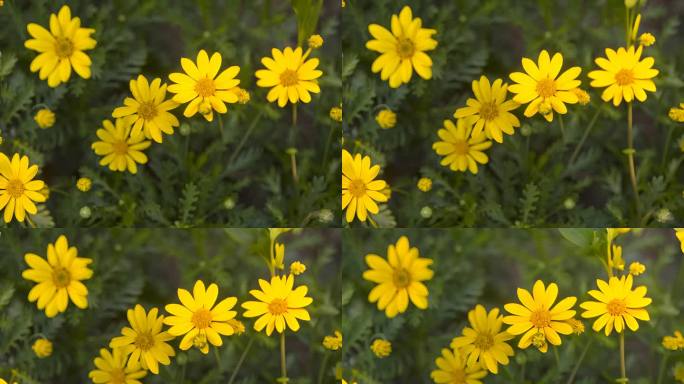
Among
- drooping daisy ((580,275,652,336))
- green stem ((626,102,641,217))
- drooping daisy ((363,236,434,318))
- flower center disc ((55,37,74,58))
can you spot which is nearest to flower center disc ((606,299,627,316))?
drooping daisy ((580,275,652,336))

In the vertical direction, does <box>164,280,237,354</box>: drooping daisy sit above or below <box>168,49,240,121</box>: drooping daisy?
below

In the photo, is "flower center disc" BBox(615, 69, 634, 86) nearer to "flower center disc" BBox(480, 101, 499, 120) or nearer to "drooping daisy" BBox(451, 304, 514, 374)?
"flower center disc" BBox(480, 101, 499, 120)

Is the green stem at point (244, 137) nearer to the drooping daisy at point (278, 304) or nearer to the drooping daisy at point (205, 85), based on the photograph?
the drooping daisy at point (205, 85)

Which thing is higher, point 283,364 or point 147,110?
point 147,110

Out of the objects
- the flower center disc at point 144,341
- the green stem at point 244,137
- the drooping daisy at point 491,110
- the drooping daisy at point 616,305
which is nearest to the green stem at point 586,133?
the drooping daisy at point 491,110

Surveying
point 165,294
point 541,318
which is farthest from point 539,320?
point 165,294

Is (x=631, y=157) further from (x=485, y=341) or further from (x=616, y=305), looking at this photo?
(x=485, y=341)
